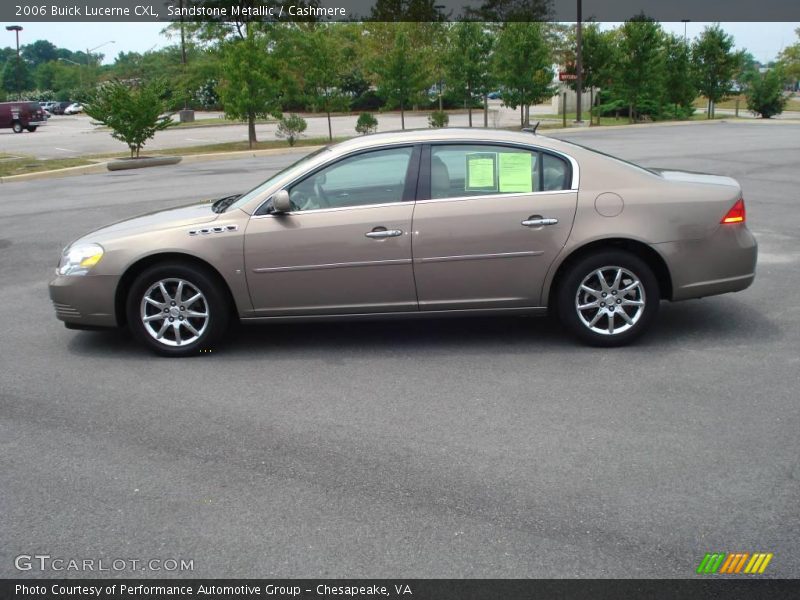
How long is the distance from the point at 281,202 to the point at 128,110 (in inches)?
829

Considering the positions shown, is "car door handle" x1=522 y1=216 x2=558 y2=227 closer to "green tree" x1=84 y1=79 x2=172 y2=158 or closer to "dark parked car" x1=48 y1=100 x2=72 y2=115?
"green tree" x1=84 y1=79 x2=172 y2=158

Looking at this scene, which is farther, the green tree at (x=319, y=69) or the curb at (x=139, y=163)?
the green tree at (x=319, y=69)

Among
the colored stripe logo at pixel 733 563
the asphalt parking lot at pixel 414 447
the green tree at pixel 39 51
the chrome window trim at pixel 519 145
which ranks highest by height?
the green tree at pixel 39 51

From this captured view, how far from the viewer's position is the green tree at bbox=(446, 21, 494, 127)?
35.7m

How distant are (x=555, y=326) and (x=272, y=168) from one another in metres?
16.5

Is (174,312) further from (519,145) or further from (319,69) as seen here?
(319,69)

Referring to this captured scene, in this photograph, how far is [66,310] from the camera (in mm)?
6492

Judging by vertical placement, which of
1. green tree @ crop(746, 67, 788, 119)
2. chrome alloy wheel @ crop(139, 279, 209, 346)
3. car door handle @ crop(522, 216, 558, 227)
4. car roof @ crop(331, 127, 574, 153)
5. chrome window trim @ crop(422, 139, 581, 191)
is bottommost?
chrome alloy wheel @ crop(139, 279, 209, 346)

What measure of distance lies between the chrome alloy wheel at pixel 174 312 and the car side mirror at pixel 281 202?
844mm

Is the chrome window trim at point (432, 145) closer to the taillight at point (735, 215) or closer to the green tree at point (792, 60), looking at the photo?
the taillight at point (735, 215)

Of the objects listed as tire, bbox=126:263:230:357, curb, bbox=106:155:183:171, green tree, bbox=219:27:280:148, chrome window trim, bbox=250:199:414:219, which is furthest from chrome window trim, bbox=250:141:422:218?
green tree, bbox=219:27:280:148

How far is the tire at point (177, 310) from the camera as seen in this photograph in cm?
631

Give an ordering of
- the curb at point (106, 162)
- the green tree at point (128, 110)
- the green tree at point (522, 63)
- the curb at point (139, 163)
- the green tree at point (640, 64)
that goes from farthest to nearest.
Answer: the green tree at point (640, 64)
the green tree at point (522, 63)
the green tree at point (128, 110)
the curb at point (139, 163)
the curb at point (106, 162)

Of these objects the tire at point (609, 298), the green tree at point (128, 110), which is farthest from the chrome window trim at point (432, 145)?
the green tree at point (128, 110)
